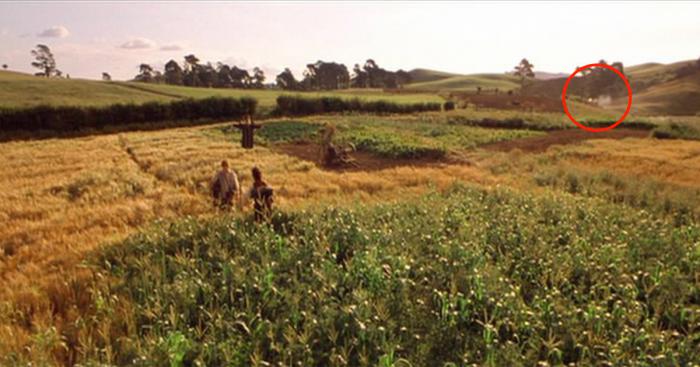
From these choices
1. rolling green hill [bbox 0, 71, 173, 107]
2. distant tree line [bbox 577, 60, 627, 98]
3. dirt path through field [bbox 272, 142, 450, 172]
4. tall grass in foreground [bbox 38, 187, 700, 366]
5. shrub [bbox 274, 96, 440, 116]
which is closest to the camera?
tall grass in foreground [bbox 38, 187, 700, 366]

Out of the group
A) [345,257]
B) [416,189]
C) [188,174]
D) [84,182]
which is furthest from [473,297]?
[84,182]

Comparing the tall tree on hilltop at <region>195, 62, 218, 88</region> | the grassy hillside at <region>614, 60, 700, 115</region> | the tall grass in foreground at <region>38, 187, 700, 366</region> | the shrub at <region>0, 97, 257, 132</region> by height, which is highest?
the tall tree on hilltop at <region>195, 62, 218, 88</region>

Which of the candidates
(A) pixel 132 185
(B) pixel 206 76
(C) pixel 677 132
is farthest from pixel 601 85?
(A) pixel 132 185

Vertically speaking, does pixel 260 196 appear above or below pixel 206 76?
below

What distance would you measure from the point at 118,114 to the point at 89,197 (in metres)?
37.0

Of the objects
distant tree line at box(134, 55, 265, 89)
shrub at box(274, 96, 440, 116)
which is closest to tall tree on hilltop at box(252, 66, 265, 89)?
distant tree line at box(134, 55, 265, 89)

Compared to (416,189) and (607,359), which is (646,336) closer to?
(607,359)

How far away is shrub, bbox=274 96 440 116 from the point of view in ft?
187

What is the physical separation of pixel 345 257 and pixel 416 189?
7908mm

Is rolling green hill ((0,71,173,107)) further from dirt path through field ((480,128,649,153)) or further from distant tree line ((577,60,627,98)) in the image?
distant tree line ((577,60,627,98))

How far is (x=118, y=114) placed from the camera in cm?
4612

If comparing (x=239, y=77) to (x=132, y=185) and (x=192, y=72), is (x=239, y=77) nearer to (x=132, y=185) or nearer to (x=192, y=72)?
(x=192, y=72)

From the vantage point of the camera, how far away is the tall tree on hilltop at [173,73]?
125 meters

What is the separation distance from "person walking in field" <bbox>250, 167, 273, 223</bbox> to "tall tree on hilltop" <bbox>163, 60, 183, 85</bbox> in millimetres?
129193
